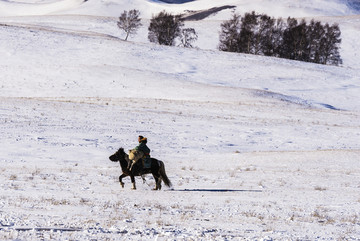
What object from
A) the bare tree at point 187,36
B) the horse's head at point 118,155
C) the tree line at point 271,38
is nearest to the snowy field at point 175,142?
the horse's head at point 118,155

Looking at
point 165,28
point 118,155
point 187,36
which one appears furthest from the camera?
point 187,36

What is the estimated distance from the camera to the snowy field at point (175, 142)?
10.3 meters

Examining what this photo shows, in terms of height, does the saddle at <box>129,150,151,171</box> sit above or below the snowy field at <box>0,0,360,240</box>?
above

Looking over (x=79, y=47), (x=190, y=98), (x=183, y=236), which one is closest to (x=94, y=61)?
(x=79, y=47)

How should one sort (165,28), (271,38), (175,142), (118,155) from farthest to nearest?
(165,28), (271,38), (175,142), (118,155)

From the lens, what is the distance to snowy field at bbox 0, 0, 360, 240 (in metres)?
10.3

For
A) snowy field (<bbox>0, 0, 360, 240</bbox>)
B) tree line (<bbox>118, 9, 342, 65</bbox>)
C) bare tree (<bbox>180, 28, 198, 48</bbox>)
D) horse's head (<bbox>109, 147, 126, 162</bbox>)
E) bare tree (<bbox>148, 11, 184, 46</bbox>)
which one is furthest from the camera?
bare tree (<bbox>180, 28, 198, 48</bbox>)

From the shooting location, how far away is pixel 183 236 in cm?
869

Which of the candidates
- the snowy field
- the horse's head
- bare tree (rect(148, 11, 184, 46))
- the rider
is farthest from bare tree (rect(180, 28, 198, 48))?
the horse's head

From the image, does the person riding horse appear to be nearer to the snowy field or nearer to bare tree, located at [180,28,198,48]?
the snowy field

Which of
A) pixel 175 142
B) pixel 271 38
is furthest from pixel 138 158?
pixel 271 38

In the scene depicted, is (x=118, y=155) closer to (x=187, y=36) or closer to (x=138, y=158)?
(x=138, y=158)

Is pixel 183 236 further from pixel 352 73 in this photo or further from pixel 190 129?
pixel 352 73

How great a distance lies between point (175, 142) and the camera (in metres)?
28.5
